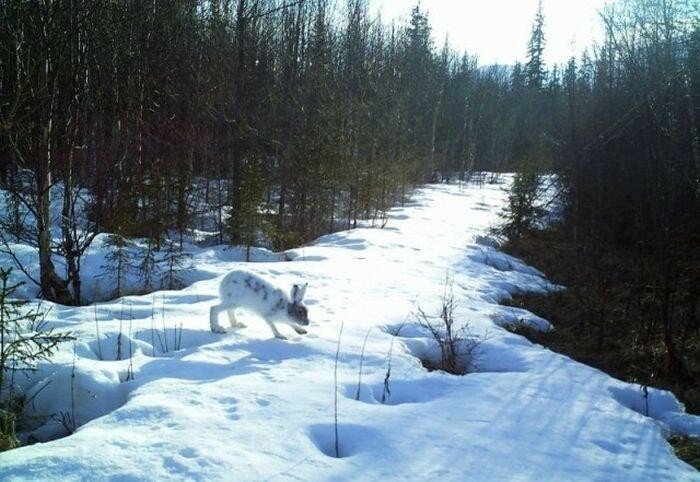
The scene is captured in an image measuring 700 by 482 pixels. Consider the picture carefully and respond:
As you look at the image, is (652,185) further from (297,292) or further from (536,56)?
(536,56)

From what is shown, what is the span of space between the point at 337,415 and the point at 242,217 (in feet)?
30.1

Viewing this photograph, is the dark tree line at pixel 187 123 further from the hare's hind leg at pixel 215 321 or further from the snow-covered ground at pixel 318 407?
the hare's hind leg at pixel 215 321

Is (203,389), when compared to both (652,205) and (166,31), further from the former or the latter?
(166,31)

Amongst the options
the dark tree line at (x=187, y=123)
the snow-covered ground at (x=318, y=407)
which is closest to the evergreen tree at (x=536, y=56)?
the dark tree line at (x=187, y=123)

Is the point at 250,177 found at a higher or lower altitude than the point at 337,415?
higher

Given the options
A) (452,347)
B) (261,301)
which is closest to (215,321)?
(261,301)

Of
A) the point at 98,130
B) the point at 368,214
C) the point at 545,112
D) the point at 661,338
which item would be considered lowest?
the point at 661,338

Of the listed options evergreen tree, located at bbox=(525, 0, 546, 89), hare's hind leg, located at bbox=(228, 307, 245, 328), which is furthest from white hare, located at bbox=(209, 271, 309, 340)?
evergreen tree, located at bbox=(525, 0, 546, 89)

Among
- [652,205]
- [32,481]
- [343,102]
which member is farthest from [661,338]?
[343,102]

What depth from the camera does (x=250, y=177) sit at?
1272cm

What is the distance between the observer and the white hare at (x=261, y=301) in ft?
21.8

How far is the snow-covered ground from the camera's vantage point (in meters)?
3.60

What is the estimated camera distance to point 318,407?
456 cm

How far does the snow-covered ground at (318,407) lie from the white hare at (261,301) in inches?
10.8
